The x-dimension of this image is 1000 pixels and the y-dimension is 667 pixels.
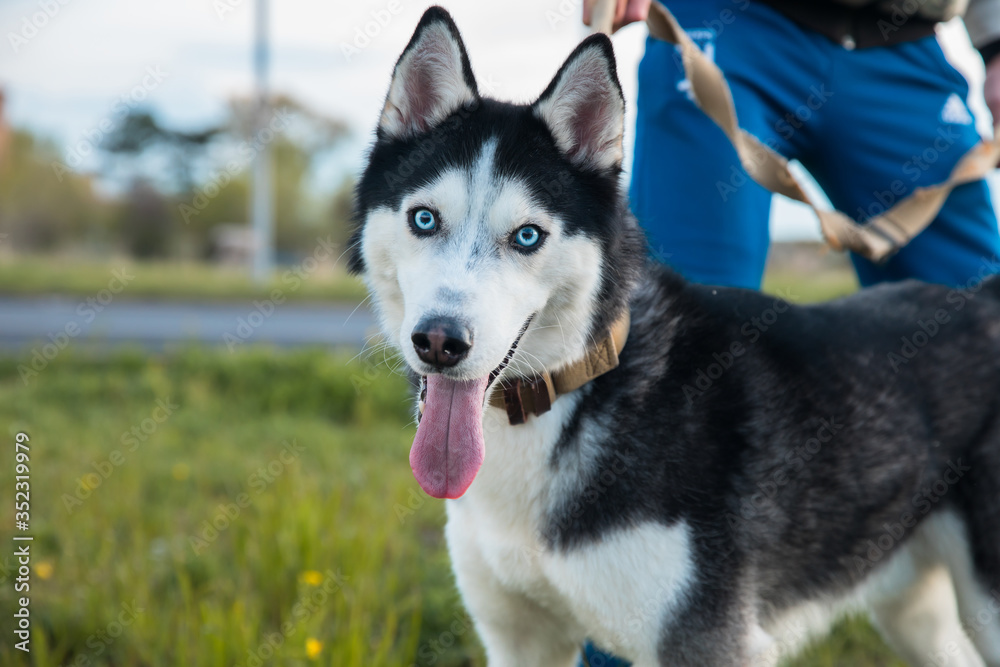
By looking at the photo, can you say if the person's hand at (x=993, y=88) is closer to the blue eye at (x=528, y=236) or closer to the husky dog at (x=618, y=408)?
the husky dog at (x=618, y=408)

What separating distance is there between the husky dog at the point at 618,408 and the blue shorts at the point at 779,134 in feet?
1.02

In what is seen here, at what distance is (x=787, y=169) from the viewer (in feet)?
7.20

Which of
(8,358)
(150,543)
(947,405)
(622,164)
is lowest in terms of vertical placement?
(8,358)

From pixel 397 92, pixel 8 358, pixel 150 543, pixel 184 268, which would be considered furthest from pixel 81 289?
pixel 397 92

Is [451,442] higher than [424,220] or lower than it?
lower

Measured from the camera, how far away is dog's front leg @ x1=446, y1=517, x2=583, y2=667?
1952 millimetres

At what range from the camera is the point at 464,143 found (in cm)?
184

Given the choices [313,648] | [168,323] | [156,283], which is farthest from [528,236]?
[156,283]

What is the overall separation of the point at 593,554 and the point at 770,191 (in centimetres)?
128

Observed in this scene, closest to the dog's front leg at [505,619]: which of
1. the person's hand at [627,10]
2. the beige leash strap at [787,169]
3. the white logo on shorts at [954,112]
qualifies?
the beige leash strap at [787,169]

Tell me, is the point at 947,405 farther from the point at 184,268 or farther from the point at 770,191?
the point at 184,268

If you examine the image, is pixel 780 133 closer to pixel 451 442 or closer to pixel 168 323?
pixel 451 442

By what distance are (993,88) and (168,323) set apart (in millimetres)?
10075

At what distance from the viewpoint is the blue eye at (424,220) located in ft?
5.84
